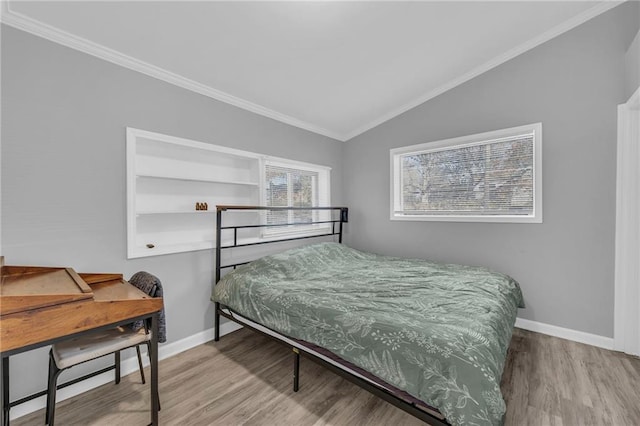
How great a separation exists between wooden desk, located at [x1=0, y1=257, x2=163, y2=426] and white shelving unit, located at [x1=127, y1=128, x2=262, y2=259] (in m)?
0.64

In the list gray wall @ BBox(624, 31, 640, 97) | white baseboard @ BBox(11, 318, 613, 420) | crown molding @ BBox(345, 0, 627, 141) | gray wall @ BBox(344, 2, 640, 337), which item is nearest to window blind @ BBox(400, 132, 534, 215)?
gray wall @ BBox(344, 2, 640, 337)

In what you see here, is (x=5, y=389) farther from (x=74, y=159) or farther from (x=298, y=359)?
(x=298, y=359)

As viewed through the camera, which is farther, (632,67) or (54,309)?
(632,67)

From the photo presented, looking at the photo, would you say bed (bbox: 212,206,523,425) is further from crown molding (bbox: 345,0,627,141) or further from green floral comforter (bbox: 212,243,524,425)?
crown molding (bbox: 345,0,627,141)

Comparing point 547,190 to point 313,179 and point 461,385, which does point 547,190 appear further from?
point 313,179

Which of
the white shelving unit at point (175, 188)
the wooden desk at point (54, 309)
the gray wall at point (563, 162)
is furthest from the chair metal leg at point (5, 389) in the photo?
the gray wall at point (563, 162)

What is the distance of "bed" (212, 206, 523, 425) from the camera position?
4.08 ft

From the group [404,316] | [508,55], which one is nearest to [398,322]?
[404,316]

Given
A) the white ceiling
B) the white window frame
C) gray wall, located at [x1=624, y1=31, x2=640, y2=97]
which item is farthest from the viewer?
the white window frame

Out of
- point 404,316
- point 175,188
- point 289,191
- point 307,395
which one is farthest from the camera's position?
point 289,191

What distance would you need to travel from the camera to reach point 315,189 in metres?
4.07

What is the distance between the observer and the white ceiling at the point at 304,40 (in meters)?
1.83

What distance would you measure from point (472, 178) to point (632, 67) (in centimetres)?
145

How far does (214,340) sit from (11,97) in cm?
231
